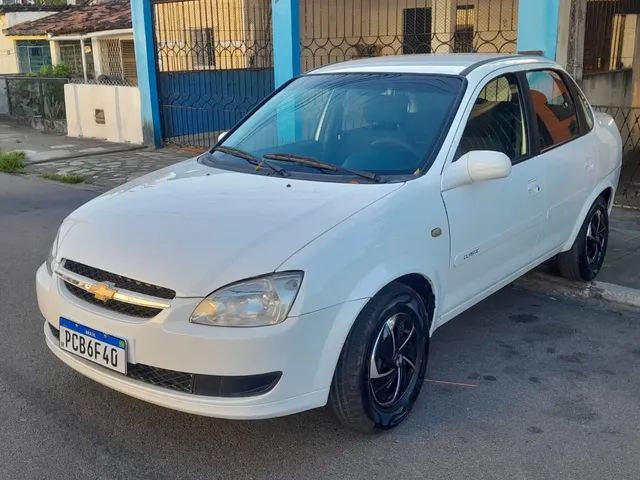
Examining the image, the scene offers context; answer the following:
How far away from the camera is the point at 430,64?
13.8 feet

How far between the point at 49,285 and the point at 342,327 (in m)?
1.44

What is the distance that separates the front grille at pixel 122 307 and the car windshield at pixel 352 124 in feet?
3.90

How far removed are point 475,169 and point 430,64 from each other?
0.94 metres

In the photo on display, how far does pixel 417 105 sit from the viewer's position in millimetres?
3947

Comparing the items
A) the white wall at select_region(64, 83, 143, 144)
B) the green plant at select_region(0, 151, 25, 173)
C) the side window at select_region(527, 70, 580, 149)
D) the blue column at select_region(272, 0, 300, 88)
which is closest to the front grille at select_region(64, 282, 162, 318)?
the side window at select_region(527, 70, 580, 149)

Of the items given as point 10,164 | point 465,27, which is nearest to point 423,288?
point 10,164

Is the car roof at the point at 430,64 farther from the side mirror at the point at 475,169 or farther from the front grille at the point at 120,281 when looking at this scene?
the front grille at the point at 120,281

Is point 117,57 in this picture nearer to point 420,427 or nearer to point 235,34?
point 235,34

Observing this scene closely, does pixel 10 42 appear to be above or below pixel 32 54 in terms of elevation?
above

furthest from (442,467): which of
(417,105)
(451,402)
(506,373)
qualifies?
(417,105)

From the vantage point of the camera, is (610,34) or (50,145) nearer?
(610,34)

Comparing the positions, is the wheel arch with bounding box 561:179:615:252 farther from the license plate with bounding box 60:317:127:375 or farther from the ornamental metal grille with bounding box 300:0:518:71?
the ornamental metal grille with bounding box 300:0:518:71

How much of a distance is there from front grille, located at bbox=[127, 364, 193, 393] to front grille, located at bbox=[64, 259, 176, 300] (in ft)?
1.02

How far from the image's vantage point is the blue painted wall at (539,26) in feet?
24.0
